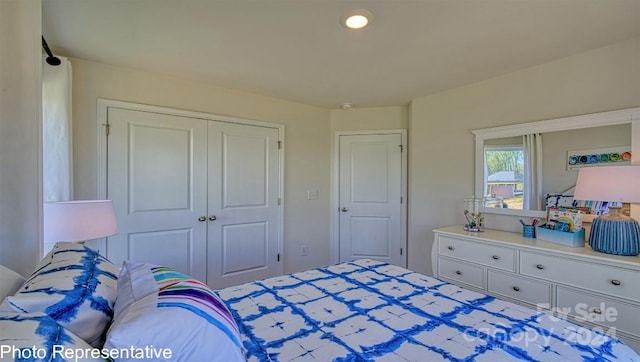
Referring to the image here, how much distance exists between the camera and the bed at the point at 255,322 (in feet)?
2.36

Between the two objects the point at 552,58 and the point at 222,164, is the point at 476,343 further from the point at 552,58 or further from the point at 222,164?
the point at 222,164

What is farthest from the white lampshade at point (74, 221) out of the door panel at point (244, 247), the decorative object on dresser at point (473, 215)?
the decorative object on dresser at point (473, 215)

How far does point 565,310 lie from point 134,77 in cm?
384

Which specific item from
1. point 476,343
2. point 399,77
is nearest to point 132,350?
point 476,343

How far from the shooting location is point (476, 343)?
1.10m

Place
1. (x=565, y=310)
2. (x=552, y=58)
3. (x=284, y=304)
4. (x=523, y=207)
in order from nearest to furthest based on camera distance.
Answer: (x=284, y=304) → (x=565, y=310) → (x=552, y=58) → (x=523, y=207)

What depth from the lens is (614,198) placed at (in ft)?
6.10

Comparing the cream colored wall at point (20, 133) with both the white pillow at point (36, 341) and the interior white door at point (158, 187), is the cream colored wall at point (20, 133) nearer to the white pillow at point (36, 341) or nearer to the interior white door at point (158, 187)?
the white pillow at point (36, 341)

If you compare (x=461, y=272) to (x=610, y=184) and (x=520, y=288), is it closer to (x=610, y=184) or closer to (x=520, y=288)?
(x=520, y=288)

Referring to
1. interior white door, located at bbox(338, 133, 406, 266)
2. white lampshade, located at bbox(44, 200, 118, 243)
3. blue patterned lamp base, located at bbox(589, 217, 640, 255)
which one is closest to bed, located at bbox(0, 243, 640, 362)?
white lampshade, located at bbox(44, 200, 118, 243)

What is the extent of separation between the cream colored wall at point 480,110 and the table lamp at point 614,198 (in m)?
0.59

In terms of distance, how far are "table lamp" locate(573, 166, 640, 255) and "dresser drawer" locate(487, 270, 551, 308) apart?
43 cm

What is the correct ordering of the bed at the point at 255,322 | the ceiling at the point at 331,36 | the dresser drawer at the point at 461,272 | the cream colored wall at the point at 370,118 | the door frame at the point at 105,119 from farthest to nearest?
the cream colored wall at the point at 370,118 < the door frame at the point at 105,119 < the dresser drawer at the point at 461,272 < the ceiling at the point at 331,36 < the bed at the point at 255,322

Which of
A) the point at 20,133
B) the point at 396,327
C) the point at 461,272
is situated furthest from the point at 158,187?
the point at 461,272
